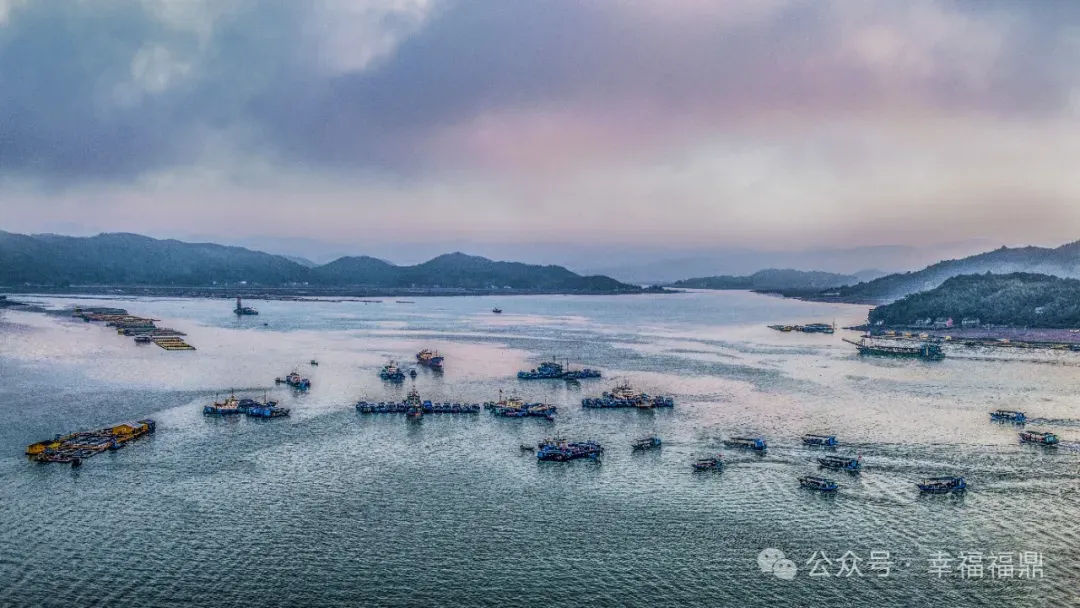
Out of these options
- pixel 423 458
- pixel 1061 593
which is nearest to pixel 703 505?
pixel 1061 593

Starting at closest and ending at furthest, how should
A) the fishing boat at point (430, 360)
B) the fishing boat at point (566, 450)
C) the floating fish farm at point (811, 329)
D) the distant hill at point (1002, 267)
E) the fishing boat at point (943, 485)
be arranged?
the fishing boat at point (943, 485), the fishing boat at point (566, 450), the fishing boat at point (430, 360), the floating fish farm at point (811, 329), the distant hill at point (1002, 267)

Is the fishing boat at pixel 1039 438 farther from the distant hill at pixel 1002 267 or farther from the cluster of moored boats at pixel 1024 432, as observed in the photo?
the distant hill at pixel 1002 267

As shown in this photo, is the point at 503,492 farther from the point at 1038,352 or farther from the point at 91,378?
the point at 1038,352

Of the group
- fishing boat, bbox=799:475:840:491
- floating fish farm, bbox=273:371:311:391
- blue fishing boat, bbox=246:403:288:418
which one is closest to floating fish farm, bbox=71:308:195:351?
floating fish farm, bbox=273:371:311:391

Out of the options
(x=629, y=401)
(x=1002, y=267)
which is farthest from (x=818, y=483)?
(x=1002, y=267)

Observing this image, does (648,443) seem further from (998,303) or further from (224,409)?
(998,303)

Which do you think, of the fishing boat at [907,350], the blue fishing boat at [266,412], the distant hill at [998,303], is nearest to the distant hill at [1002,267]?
the distant hill at [998,303]
